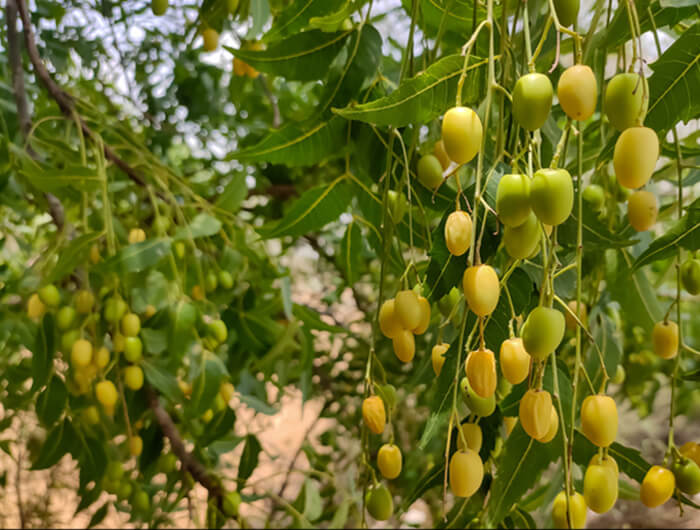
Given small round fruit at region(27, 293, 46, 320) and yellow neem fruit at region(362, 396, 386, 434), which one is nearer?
yellow neem fruit at region(362, 396, 386, 434)

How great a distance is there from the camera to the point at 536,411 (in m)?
0.28

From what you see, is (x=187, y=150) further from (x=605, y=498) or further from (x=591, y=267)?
(x=605, y=498)

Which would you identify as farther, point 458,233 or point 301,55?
point 301,55

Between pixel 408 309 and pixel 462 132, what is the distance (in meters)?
0.10

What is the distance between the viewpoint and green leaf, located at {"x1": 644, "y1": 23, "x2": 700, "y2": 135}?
1.02 feet

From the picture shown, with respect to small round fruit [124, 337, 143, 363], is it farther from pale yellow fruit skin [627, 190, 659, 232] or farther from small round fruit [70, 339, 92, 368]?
pale yellow fruit skin [627, 190, 659, 232]

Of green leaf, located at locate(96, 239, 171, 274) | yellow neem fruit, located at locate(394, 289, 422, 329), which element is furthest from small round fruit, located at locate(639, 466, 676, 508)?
green leaf, located at locate(96, 239, 171, 274)

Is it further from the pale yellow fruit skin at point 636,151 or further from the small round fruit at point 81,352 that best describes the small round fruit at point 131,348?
the pale yellow fruit skin at point 636,151

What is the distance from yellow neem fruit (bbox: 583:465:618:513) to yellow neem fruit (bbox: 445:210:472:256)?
0.12 metres

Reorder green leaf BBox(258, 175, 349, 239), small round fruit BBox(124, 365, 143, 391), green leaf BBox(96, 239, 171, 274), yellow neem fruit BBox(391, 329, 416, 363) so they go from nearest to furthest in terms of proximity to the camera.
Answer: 1. yellow neem fruit BBox(391, 329, 416, 363)
2. green leaf BBox(258, 175, 349, 239)
3. green leaf BBox(96, 239, 171, 274)
4. small round fruit BBox(124, 365, 143, 391)

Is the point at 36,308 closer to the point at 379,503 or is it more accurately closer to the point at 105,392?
the point at 105,392

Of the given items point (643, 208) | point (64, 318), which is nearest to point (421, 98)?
point (643, 208)

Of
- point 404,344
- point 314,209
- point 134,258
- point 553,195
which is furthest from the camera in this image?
point 134,258

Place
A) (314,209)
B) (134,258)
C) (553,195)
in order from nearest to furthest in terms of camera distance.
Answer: (553,195) < (314,209) < (134,258)
